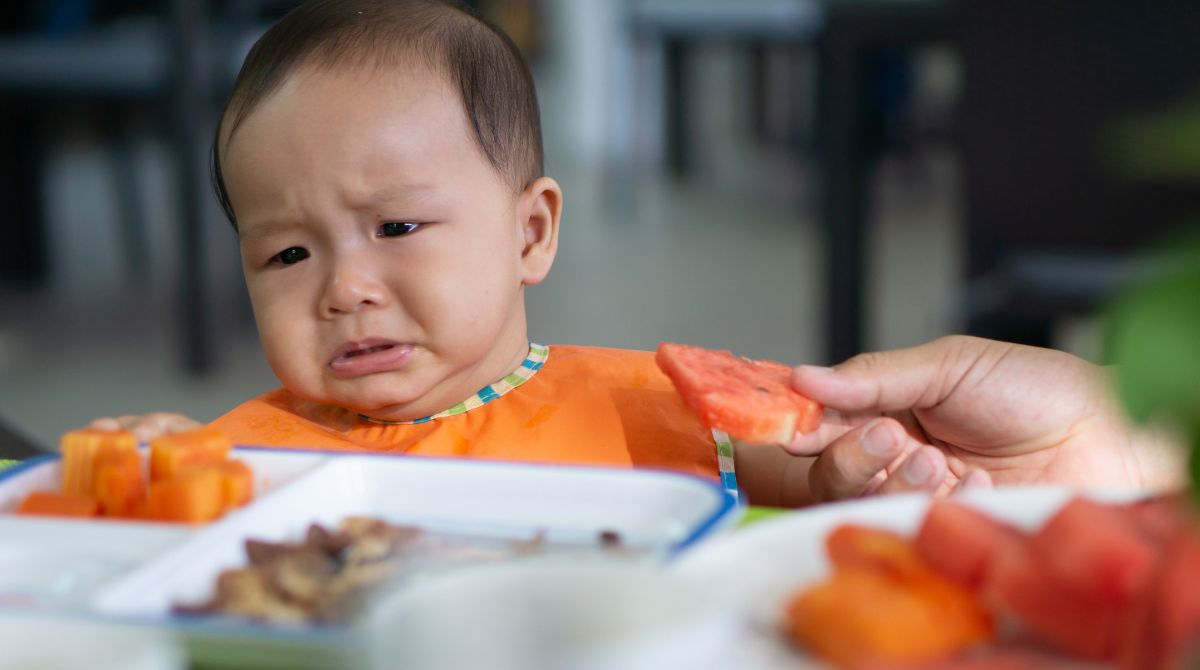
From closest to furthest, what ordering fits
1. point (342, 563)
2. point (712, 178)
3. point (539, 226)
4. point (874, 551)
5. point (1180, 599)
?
point (1180, 599)
point (874, 551)
point (342, 563)
point (539, 226)
point (712, 178)

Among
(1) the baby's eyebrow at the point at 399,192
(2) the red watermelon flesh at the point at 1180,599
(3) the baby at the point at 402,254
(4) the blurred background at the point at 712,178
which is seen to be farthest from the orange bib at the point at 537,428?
(2) the red watermelon flesh at the point at 1180,599

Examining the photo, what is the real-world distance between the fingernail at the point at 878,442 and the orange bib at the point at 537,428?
8.3 inches

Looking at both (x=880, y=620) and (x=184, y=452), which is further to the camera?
(x=184, y=452)

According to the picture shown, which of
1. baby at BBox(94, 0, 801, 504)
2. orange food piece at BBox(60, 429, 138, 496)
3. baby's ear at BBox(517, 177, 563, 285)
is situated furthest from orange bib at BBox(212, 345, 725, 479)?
orange food piece at BBox(60, 429, 138, 496)

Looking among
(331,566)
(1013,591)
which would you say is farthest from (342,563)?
(1013,591)

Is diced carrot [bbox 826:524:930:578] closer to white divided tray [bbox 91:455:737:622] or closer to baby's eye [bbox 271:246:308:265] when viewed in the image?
white divided tray [bbox 91:455:737:622]

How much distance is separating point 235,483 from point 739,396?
0.36 metres

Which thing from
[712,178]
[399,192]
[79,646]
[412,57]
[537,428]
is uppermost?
[412,57]

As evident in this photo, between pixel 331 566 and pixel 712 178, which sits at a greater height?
pixel 331 566

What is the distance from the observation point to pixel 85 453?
0.74m

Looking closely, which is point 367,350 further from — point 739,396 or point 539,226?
point 739,396

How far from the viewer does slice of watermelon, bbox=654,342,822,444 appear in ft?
2.87

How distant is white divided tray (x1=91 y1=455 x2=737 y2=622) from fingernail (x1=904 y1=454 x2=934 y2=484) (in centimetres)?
27

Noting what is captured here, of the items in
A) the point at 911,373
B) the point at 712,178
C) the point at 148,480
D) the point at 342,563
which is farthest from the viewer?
the point at 712,178
